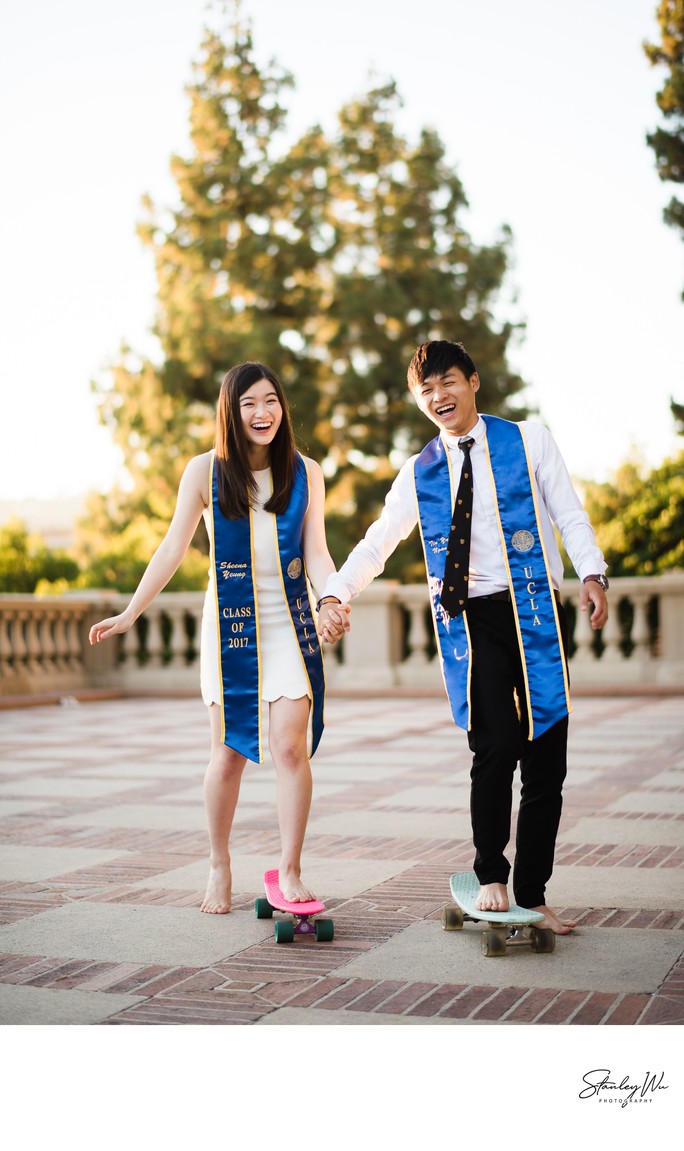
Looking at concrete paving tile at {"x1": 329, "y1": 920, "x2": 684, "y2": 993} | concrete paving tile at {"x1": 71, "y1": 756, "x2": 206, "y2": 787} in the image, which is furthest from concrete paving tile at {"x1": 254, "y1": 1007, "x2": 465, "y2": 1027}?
concrete paving tile at {"x1": 71, "y1": 756, "x2": 206, "y2": 787}

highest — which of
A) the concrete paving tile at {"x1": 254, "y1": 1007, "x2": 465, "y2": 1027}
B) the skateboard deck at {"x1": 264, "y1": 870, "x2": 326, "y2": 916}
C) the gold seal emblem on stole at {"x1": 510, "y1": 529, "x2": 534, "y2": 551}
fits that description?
the gold seal emblem on stole at {"x1": 510, "y1": 529, "x2": 534, "y2": 551}

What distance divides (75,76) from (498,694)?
11.7 feet

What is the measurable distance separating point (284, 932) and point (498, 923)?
0.65 meters

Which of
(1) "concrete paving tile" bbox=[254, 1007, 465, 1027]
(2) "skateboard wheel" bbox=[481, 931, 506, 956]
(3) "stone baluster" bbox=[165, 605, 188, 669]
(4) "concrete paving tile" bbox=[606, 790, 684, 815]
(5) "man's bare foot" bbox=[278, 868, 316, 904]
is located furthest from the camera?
(3) "stone baluster" bbox=[165, 605, 188, 669]

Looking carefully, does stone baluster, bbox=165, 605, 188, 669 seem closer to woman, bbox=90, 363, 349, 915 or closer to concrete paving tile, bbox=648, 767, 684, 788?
concrete paving tile, bbox=648, 767, 684, 788

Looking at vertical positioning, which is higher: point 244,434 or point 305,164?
point 305,164

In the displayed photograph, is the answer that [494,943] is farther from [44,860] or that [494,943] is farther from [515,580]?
[44,860]

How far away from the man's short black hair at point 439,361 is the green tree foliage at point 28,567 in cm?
2226

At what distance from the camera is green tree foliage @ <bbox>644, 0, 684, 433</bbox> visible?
21.6 metres

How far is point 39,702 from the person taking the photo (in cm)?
1449

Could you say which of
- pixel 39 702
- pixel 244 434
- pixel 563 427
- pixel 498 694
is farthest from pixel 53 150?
pixel 563 427

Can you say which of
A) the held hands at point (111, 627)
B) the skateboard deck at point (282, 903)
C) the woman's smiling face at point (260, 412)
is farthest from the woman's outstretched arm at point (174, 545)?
the skateboard deck at point (282, 903)

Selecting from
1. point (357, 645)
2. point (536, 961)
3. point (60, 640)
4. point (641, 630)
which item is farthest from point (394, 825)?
point (60, 640)

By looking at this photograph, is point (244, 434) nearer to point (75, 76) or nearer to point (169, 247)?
point (75, 76)
